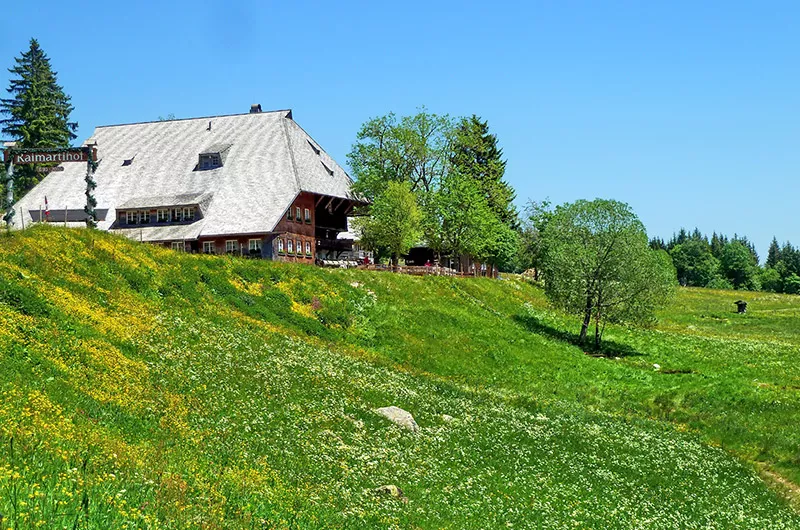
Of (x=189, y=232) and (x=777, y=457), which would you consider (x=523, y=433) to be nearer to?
(x=777, y=457)

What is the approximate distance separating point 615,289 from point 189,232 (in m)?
38.9

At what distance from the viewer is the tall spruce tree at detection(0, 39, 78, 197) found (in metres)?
109

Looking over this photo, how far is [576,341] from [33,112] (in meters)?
87.9

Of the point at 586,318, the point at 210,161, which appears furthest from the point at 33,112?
the point at 586,318

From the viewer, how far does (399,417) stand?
29.3m

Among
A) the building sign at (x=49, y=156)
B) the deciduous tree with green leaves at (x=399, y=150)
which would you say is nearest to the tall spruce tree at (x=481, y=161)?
the deciduous tree with green leaves at (x=399, y=150)

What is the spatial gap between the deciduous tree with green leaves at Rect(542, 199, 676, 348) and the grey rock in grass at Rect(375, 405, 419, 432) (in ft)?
126

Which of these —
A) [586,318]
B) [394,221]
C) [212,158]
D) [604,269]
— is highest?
[212,158]

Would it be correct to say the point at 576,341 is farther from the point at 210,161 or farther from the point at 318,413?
the point at 318,413

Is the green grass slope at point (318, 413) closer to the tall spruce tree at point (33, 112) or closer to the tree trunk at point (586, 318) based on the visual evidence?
the tree trunk at point (586, 318)

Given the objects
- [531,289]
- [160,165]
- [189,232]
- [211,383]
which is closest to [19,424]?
[211,383]

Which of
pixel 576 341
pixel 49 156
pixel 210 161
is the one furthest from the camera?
pixel 210 161

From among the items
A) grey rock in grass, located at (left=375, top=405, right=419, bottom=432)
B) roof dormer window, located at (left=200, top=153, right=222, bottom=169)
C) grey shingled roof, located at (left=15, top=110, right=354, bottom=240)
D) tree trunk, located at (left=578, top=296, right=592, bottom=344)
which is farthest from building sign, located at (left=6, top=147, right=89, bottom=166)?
tree trunk, located at (left=578, top=296, right=592, bottom=344)

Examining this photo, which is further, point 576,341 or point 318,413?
point 576,341
